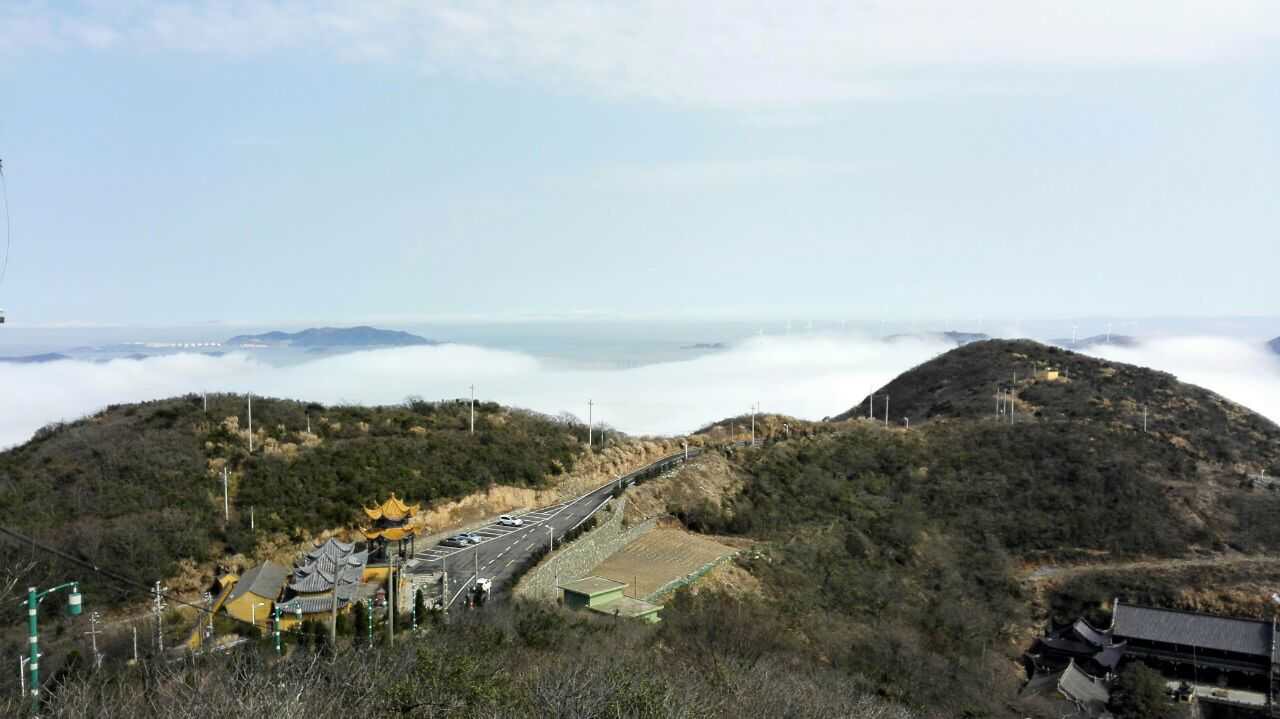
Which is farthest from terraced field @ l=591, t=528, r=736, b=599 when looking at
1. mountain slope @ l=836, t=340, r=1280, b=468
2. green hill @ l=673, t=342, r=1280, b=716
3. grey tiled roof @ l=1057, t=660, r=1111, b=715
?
mountain slope @ l=836, t=340, r=1280, b=468

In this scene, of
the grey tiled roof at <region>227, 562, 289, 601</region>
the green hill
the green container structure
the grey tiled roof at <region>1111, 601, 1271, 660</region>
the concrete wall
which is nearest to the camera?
the grey tiled roof at <region>227, 562, 289, 601</region>

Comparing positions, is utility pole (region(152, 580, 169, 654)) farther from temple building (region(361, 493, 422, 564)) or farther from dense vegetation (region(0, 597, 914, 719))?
temple building (region(361, 493, 422, 564))

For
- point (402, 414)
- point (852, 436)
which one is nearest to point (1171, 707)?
point (852, 436)

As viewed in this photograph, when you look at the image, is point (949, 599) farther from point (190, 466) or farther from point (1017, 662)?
point (190, 466)

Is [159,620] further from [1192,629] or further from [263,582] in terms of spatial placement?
[1192,629]

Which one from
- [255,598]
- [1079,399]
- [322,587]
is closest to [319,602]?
[322,587]
